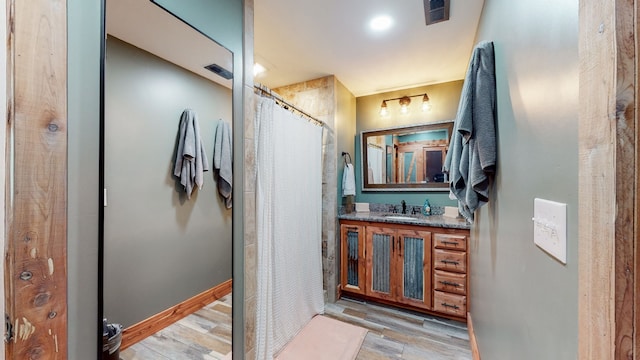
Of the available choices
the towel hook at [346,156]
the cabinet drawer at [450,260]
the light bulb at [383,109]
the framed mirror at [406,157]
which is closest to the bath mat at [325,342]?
the cabinet drawer at [450,260]

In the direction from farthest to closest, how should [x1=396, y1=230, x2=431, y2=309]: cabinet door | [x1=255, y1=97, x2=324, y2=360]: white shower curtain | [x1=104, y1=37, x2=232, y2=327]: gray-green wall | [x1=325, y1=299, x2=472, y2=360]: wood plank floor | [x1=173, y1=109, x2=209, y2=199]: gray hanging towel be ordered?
1. [x1=396, y1=230, x2=431, y2=309]: cabinet door
2. [x1=325, y1=299, x2=472, y2=360]: wood plank floor
3. [x1=255, y1=97, x2=324, y2=360]: white shower curtain
4. [x1=173, y1=109, x2=209, y2=199]: gray hanging towel
5. [x1=104, y1=37, x2=232, y2=327]: gray-green wall

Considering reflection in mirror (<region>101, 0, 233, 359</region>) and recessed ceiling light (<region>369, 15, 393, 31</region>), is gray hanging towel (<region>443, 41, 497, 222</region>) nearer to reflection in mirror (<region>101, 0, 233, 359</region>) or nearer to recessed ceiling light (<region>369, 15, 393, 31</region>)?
recessed ceiling light (<region>369, 15, 393, 31</region>)

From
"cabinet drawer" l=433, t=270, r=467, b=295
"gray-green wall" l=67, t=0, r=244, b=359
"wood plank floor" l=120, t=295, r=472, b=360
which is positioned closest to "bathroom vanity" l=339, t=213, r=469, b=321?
"cabinet drawer" l=433, t=270, r=467, b=295

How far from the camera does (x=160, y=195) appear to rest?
112 cm

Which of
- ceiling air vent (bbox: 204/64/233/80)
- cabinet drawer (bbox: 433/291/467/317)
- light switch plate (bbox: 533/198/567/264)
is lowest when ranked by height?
cabinet drawer (bbox: 433/291/467/317)

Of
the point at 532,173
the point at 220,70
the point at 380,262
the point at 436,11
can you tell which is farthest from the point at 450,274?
the point at 220,70

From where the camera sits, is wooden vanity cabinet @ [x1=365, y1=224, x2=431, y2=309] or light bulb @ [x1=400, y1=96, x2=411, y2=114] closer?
wooden vanity cabinet @ [x1=365, y1=224, x2=431, y2=309]

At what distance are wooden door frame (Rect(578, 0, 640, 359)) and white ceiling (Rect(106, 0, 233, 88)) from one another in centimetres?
137

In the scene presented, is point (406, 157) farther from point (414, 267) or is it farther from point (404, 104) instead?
point (414, 267)

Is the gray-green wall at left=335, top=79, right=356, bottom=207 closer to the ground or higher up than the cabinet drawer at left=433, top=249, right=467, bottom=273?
higher up

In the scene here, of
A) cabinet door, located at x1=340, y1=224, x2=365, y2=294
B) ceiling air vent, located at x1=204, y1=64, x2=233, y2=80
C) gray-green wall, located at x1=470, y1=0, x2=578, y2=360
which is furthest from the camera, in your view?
cabinet door, located at x1=340, y1=224, x2=365, y2=294

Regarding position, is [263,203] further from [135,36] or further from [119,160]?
[135,36]

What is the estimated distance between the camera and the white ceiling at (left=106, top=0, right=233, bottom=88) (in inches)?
36.0

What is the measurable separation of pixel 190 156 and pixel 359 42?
5.51ft
